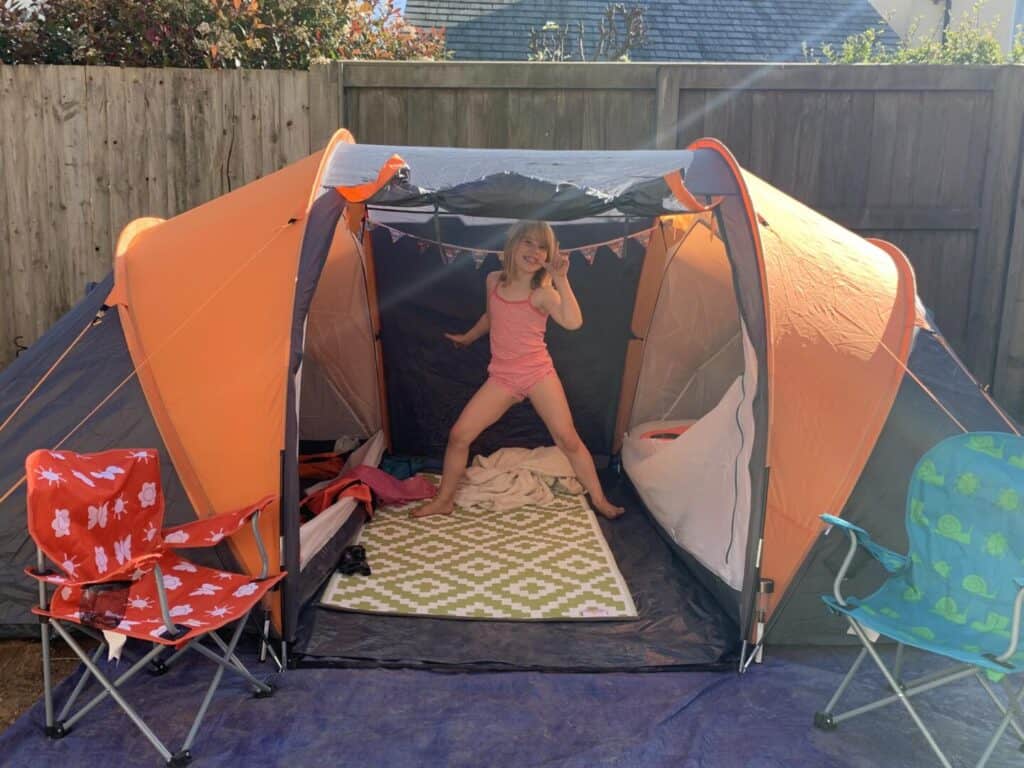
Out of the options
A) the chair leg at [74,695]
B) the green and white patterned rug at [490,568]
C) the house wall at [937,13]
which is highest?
the house wall at [937,13]

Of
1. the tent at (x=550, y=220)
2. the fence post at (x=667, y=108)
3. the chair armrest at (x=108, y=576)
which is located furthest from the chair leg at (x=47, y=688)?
the fence post at (x=667, y=108)

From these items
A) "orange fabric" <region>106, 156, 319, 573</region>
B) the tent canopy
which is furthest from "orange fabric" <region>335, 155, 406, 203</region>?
"orange fabric" <region>106, 156, 319, 573</region>

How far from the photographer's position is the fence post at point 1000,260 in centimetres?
430

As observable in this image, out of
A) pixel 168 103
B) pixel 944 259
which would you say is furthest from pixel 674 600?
pixel 168 103

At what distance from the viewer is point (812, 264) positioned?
2832mm

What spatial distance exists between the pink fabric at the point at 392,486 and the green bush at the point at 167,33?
224cm

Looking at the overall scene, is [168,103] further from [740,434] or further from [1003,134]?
[1003,134]

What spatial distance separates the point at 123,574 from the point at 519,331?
201cm

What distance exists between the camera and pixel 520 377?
3729 millimetres

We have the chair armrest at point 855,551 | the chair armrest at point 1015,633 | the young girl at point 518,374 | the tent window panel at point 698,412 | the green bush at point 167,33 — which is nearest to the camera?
the chair armrest at point 1015,633

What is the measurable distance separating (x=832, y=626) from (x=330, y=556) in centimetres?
178

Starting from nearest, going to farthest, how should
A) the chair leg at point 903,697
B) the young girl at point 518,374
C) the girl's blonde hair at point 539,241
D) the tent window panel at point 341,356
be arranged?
the chair leg at point 903,697
the girl's blonde hair at point 539,241
the young girl at point 518,374
the tent window panel at point 341,356

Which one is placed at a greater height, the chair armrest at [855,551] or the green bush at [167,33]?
the green bush at [167,33]

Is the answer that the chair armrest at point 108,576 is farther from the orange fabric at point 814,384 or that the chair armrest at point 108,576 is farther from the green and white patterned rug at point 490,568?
the orange fabric at point 814,384
